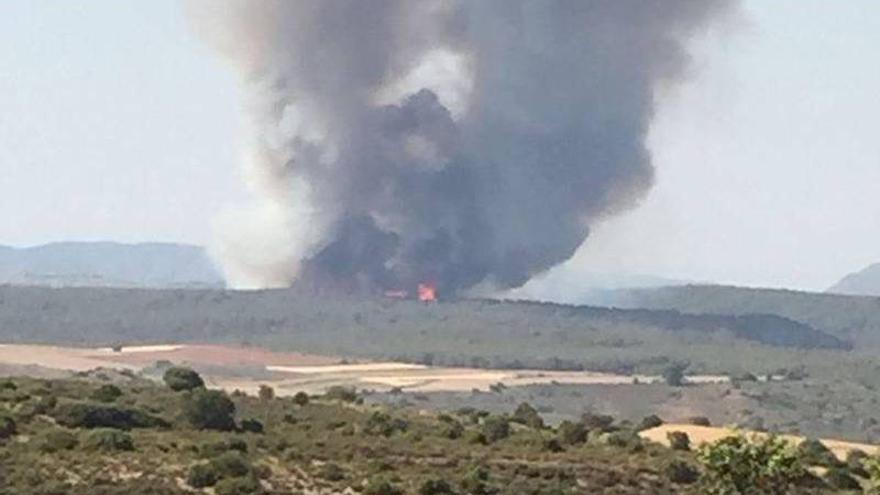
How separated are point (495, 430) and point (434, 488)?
52.7 feet

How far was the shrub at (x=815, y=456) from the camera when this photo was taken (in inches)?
2598

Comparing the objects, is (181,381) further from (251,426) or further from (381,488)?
(381,488)

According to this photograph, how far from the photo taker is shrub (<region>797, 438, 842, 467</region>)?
66000 mm

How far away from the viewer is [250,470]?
53.7 metres

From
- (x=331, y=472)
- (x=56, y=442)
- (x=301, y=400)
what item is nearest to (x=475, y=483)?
(x=331, y=472)

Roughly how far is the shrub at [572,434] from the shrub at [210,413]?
11.6 m

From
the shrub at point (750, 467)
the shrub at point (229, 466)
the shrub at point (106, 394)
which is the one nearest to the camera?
the shrub at point (229, 466)

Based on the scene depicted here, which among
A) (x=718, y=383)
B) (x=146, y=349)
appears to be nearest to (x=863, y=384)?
(x=718, y=383)

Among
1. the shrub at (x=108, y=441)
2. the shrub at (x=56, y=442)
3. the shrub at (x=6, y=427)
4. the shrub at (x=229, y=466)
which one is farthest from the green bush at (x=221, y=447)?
the shrub at (x=6, y=427)

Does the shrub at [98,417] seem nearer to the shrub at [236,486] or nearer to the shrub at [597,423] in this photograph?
the shrub at [236,486]

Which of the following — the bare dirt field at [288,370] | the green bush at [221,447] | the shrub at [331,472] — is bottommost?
the shrub at [331,472]

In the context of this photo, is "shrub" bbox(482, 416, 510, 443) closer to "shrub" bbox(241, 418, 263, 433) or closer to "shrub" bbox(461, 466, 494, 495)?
"shrub" bbox(241, 418, 263, 433)


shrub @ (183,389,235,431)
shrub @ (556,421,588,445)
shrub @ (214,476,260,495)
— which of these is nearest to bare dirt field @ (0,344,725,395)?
shrub @ (556,421,588,445)

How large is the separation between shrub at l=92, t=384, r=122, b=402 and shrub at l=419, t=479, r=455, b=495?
18.5m
